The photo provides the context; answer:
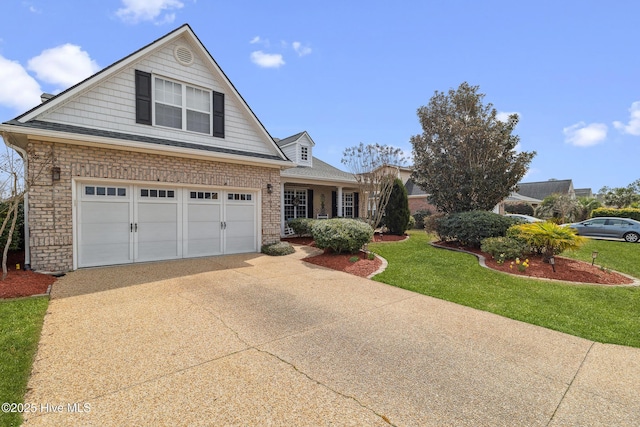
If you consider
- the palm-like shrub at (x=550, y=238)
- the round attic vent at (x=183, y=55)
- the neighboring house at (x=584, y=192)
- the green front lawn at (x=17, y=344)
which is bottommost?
the green front lawn at (x=17, y=344)

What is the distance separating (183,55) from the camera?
31.7 feet

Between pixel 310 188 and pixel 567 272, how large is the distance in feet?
39.2

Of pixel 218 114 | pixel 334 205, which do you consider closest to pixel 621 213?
pixel 334 205

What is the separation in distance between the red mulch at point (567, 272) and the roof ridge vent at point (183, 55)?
11.4 metres

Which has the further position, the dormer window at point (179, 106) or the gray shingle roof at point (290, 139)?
the gray shingle roof at point (290, 139)

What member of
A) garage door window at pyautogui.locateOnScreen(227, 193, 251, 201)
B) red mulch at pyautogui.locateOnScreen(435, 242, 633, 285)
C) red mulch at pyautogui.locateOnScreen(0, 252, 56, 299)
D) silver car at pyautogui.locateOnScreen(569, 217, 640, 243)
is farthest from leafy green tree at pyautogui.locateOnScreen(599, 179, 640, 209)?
red mulch at pyautogui.locateOnScreen(0, 252, 56, 299)

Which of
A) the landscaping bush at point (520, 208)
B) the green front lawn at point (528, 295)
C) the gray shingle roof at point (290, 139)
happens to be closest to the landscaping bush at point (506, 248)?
the green front lawn at point (528, 295)

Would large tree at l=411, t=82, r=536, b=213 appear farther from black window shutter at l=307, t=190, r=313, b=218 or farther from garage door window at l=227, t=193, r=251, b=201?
garage door window at l=227, t=193, r=251, b=201

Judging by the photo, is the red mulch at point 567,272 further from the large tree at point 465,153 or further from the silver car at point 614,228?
the silver car at point 614,228

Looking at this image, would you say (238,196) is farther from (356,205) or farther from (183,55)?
(356,205)

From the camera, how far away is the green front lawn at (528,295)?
4957mm

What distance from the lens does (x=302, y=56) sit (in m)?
11.7

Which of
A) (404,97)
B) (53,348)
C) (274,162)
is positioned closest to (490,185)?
(404,97)

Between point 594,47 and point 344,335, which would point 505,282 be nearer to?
point 344,335
